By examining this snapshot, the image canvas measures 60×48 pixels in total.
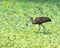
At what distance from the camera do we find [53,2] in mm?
15836

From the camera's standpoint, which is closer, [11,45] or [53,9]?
[11,45]

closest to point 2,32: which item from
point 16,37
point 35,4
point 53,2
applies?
point 16,37

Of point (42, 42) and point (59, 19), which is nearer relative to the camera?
point (42, 42)

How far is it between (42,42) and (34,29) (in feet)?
4.42

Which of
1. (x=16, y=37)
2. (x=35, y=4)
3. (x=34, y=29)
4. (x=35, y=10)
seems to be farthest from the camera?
(x=35, y=4)

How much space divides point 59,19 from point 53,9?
2.01 m

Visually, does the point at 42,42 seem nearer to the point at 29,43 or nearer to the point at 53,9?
the point at 29,43

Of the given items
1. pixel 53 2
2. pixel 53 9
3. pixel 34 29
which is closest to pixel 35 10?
pixel 53 9

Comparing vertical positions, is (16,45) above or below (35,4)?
below

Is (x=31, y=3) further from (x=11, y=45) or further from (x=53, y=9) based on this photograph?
(x=11, y=45)

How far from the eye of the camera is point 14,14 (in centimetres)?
1273

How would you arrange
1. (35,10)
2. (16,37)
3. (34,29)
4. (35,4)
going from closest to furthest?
(16,37) → (34,29) → (35,10) → (35,4)

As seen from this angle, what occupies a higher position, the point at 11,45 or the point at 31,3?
the point at 31,3

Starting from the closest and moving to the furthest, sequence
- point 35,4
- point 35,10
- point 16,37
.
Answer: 1. point 16,37
2. point 35,10
3. point 35,4
